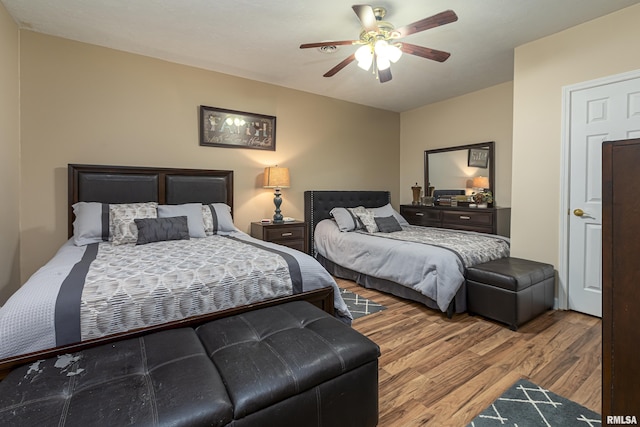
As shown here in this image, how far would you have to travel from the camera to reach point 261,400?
1.07 metres

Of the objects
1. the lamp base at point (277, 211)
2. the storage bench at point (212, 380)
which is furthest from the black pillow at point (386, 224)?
the storage bench at point (212, 380)

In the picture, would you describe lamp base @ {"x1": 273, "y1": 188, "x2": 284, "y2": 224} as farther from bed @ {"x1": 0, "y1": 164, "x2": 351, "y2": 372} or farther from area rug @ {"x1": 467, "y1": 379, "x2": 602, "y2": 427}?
area rug @ {"x1": 467, "y1": 379, "x2": 602, "y2": 427}

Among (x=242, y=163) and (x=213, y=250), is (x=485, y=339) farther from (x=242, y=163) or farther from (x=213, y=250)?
(x=242, y=163)

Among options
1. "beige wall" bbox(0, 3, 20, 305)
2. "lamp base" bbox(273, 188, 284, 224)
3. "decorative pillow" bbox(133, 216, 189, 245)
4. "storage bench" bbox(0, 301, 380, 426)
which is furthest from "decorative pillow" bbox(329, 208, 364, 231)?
"beige wall" bbox(0, 3, 20, 305)

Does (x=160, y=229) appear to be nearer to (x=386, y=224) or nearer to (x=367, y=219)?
(x=367, y=219)

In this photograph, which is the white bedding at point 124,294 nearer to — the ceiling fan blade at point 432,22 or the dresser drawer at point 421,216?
the ceiling fan blade at point 432,22

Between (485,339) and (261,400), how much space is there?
200 centimetres

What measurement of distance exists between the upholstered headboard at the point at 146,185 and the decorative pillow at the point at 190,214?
0.40 metres

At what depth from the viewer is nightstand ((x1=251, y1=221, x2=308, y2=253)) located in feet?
12.0

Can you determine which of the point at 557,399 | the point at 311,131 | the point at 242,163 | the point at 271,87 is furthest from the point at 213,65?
the point at 557,399

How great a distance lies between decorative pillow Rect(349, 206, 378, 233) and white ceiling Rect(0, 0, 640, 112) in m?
1.74

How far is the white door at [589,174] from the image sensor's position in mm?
2529

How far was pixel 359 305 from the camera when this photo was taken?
305 cm

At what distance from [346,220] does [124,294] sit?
9.78 ft
